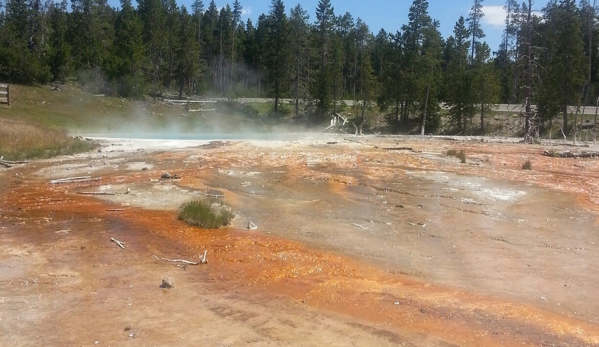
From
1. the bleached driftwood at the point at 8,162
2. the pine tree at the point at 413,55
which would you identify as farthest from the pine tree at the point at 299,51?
the bleached driftwood at the point at 8,162

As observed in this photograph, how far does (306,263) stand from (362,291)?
169 cm

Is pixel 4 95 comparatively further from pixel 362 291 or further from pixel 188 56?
pixel 362 291

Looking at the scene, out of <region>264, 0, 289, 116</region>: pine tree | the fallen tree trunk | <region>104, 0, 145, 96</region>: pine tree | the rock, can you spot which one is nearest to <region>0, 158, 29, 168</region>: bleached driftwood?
the rock

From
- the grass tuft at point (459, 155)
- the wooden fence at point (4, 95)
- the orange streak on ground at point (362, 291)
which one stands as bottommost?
the orange streak on ground at point (362, 291)

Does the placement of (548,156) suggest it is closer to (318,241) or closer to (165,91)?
(318,241)

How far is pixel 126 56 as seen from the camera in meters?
54.8

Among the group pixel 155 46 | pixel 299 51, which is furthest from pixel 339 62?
pixel 155 46

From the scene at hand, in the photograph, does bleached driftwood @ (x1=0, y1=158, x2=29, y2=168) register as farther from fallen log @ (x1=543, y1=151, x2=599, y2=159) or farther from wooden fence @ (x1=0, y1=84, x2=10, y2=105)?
fallen log @ (x1=543, y1=151, x2=599, y2=159)

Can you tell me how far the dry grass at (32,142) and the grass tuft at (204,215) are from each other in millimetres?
13255

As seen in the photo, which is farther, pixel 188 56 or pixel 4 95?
pixel 188 56

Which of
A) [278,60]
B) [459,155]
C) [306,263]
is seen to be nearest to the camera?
[306,263]

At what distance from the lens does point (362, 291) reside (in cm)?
857

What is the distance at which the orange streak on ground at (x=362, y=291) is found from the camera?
7.18 meters

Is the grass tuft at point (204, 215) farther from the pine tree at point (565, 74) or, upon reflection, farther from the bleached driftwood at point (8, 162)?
the pine tree at point (565, 74)
